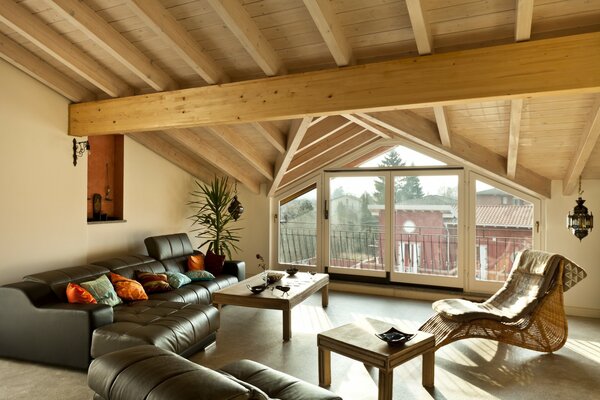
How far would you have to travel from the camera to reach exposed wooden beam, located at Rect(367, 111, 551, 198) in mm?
4602

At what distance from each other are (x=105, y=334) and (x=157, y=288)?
1.23 meters

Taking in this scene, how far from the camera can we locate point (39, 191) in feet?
14.4

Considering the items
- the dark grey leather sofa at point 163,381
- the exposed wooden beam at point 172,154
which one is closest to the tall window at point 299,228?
the exposed wooden beam at point 172,154

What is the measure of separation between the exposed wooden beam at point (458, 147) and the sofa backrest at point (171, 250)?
3.04 m

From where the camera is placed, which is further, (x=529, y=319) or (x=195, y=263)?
(x=195, y=263)

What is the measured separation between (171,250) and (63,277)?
5.59ft

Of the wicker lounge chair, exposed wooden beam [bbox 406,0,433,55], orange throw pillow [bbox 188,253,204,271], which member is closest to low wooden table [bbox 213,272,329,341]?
orange throw pillow [bbox 188,253,204,271]

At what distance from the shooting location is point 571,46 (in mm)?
2723

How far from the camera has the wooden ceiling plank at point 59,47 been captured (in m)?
3.39

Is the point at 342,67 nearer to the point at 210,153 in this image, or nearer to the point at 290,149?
the point at 290,149

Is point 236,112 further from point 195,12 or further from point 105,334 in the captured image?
point 105,334

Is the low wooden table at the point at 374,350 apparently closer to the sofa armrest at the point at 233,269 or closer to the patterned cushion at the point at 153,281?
the patterned cushion at the point at 153,281

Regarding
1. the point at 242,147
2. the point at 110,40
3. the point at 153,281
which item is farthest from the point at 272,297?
the point at 110,40

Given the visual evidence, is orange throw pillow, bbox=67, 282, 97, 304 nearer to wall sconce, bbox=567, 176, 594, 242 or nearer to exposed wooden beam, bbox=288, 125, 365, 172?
exposed wooden beam, bbox=288, 125, 365, 172
